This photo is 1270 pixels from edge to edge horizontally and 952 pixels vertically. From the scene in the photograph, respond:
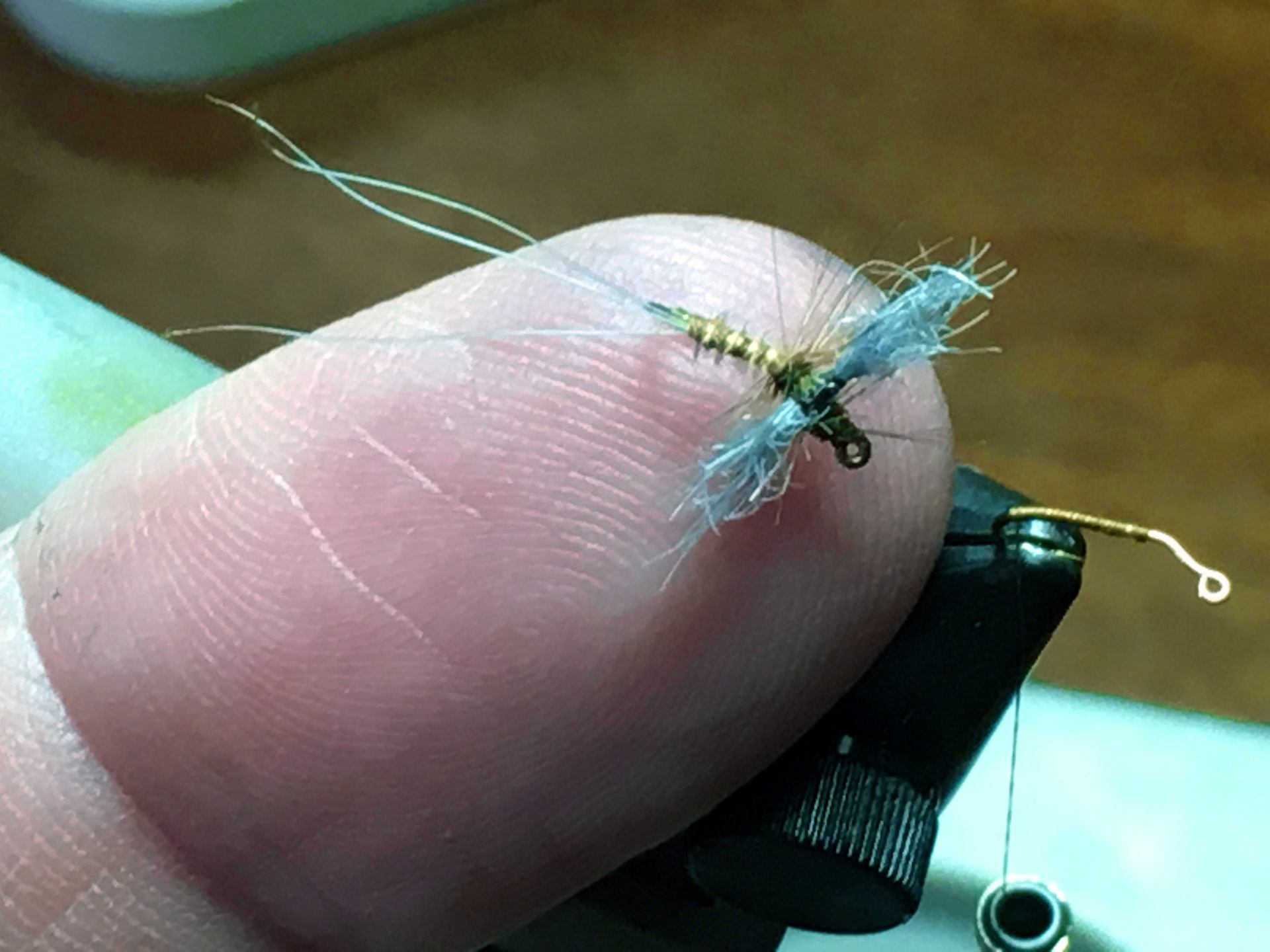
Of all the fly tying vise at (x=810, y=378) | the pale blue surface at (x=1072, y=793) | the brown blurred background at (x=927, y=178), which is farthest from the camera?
the brown blurred background at (x=927, y=178)

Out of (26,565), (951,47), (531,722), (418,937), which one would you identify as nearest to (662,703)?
(531,722)

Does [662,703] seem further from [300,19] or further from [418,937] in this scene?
[300,19]

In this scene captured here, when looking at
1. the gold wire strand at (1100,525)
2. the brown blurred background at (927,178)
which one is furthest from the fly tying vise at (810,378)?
the brown blurred background at (927,178)

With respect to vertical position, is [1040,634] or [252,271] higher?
[252,271]

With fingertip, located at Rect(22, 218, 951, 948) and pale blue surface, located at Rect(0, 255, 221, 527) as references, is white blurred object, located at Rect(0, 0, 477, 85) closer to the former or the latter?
pale blue surface, located at Rect(0, 255, 221, 527)

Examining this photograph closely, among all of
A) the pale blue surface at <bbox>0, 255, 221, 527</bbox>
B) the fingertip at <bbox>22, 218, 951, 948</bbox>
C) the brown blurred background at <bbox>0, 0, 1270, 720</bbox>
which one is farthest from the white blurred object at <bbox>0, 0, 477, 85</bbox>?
the fingertip at <bbox>22, 218, 951, 948</bbox>

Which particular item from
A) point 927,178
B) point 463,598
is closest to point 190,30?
point 927,178

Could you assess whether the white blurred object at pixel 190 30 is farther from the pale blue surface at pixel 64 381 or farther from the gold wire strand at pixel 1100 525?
the gold wire strand at pixel 1100 525
